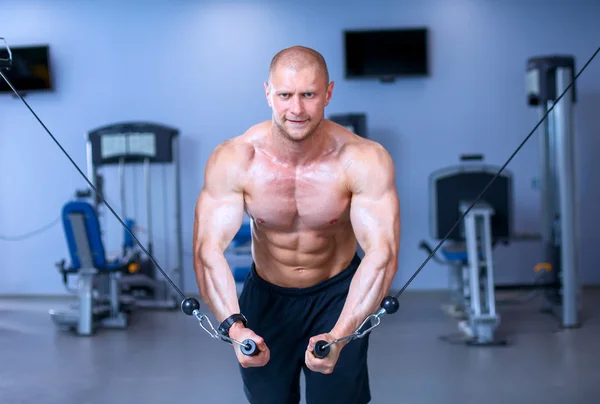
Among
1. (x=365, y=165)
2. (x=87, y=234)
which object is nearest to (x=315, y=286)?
(x=365, y=165)

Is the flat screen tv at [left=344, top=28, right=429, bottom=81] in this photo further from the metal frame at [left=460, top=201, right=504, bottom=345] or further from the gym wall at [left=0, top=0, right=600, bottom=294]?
the metal frame at [left=460, top=201, right=504, bottom=345]

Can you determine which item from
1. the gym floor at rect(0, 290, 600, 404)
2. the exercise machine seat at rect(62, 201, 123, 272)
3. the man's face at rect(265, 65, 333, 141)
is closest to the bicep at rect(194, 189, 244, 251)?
the man's face at rect(265, 65, 333, 141)

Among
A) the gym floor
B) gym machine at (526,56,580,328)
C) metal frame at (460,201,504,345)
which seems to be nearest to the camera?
the gym floor

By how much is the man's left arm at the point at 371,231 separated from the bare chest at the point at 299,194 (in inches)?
2.0

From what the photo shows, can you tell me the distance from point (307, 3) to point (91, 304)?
106 inches

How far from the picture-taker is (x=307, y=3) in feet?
18.1

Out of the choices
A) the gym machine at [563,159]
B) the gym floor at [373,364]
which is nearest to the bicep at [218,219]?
the gym floor at [373,364]

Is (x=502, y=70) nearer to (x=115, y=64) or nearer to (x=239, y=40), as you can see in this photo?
(x=239, y=40)

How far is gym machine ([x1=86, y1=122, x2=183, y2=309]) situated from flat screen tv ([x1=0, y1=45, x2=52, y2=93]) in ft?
2.32

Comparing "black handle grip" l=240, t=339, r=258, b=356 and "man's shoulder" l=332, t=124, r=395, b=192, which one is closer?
"black handle grip" l=240, t=339, r=258, b=356

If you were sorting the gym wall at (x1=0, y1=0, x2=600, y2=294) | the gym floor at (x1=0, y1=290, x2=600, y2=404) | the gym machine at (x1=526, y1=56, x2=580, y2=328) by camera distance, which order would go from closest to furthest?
the gym floor at (x1=0, y1=290, x2=600, y2=404)
the gym machine at (x1=526, y1=56, x2=580, y2=328)
the gym wall at (x1=0, y1=0, x2=600, y2=294)

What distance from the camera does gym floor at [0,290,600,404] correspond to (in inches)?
Result: 130

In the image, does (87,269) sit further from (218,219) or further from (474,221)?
(218,219)

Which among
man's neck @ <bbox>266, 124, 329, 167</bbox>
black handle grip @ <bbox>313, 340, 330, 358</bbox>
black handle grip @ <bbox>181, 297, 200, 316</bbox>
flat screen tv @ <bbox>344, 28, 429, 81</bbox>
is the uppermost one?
flat screen tv @ <bbox>344, 28, 429, 81</bbox>
